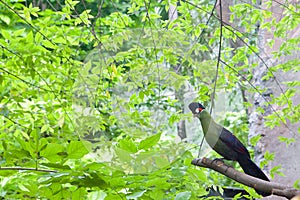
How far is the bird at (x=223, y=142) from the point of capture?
1.96ft

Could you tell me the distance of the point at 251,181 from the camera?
1.86 feet

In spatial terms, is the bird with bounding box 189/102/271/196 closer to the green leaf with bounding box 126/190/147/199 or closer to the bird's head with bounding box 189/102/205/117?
the bird's head with bounding box 189/102/205/117

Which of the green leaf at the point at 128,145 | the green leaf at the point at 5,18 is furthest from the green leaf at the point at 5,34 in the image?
the green leaf at the point at 128,145

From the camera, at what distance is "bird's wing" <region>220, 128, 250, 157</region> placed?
0.66 m

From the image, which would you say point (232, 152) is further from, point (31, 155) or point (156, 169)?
point (31, 155)

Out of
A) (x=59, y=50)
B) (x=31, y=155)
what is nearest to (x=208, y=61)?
(x=31, y=155)

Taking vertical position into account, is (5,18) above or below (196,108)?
above

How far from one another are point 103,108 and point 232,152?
0.67ft

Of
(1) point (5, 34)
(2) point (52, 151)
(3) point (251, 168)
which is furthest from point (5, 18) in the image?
(3) point (251, 168)

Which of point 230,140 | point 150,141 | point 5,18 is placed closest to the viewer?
point 150,141

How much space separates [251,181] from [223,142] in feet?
0.35

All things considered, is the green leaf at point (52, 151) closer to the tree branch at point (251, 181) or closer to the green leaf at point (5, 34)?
the tree branch at point (251, 181)

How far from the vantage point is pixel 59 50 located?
1135mm

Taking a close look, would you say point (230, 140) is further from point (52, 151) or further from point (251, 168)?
point (52, 151)
